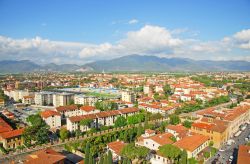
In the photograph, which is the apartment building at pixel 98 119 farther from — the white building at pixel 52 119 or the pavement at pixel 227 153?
the pavement at pixel 227 153

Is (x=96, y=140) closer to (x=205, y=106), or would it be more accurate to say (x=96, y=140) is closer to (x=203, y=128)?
(x=203, y=128)

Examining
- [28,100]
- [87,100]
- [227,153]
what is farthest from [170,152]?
[28,100]

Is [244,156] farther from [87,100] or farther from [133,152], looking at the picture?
[87,100]

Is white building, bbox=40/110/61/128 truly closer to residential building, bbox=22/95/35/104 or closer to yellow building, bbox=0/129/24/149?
yellow building, bbox=0/129/24/149

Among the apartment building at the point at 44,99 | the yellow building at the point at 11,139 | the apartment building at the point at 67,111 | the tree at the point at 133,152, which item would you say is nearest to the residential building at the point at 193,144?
the tree at the point at 133,152

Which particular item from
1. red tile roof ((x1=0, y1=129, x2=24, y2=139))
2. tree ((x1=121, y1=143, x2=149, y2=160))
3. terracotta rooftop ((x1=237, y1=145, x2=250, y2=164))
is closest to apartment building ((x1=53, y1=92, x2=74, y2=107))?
red tile roof ((x1=0, y1=129, x2=24, y2=139))

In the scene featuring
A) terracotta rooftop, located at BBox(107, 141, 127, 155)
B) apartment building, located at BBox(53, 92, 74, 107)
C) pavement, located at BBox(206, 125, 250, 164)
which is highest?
apartment building, located at BBox(53, 92, 74, 107)

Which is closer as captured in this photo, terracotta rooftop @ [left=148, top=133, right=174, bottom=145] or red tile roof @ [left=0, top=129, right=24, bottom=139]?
terracotta rooftop @ [left=148, top=133, right=174, bottom=145]

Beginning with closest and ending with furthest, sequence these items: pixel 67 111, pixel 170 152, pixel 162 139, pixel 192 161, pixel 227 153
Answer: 1. pixel 170 152
2. pixel 192 161
3. pixel 227 153
4. pixel 162 139
5. pixel 67 111
